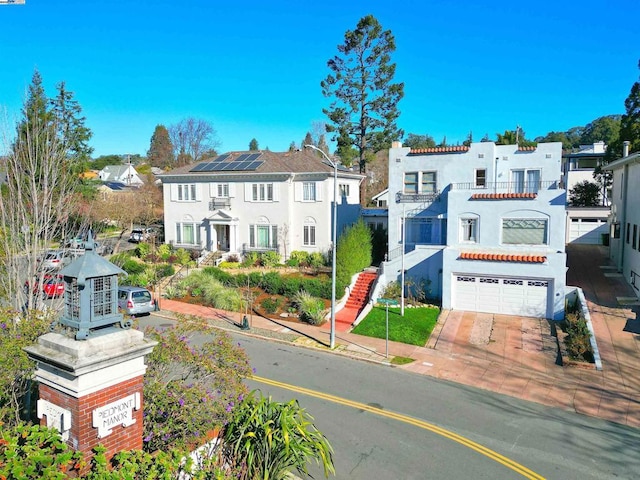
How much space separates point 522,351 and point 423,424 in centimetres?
814

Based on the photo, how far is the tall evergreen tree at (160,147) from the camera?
103062mm

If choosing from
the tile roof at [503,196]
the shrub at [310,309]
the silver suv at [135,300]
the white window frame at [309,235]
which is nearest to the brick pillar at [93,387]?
the shrub at [310,309]

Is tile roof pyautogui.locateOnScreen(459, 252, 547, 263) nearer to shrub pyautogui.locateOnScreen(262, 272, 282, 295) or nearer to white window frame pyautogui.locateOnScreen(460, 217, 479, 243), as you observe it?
white window frame pyautogui.locateOnScreen(460, 217, 479, 243)

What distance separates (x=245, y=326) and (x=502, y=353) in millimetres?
11359

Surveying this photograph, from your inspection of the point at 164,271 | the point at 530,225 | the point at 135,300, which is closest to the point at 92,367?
the point at 135,300

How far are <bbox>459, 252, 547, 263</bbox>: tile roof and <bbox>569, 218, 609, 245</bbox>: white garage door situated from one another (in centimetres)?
1848

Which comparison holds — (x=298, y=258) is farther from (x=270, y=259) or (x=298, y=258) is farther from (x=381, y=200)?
(x=381, y=200)

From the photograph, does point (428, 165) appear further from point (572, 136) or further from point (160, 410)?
point (572, 136)

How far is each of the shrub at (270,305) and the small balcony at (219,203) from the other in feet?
38.6

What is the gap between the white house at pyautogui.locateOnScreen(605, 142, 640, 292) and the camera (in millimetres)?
23547

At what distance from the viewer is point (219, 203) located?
3528 centimetres

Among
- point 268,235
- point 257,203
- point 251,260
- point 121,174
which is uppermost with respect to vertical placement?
point 121,174

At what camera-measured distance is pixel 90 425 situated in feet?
21.4

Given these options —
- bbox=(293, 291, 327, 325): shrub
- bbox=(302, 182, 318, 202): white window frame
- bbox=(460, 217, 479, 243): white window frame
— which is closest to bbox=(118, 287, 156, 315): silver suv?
bbox=(293, 291, 327, 325): shrub
